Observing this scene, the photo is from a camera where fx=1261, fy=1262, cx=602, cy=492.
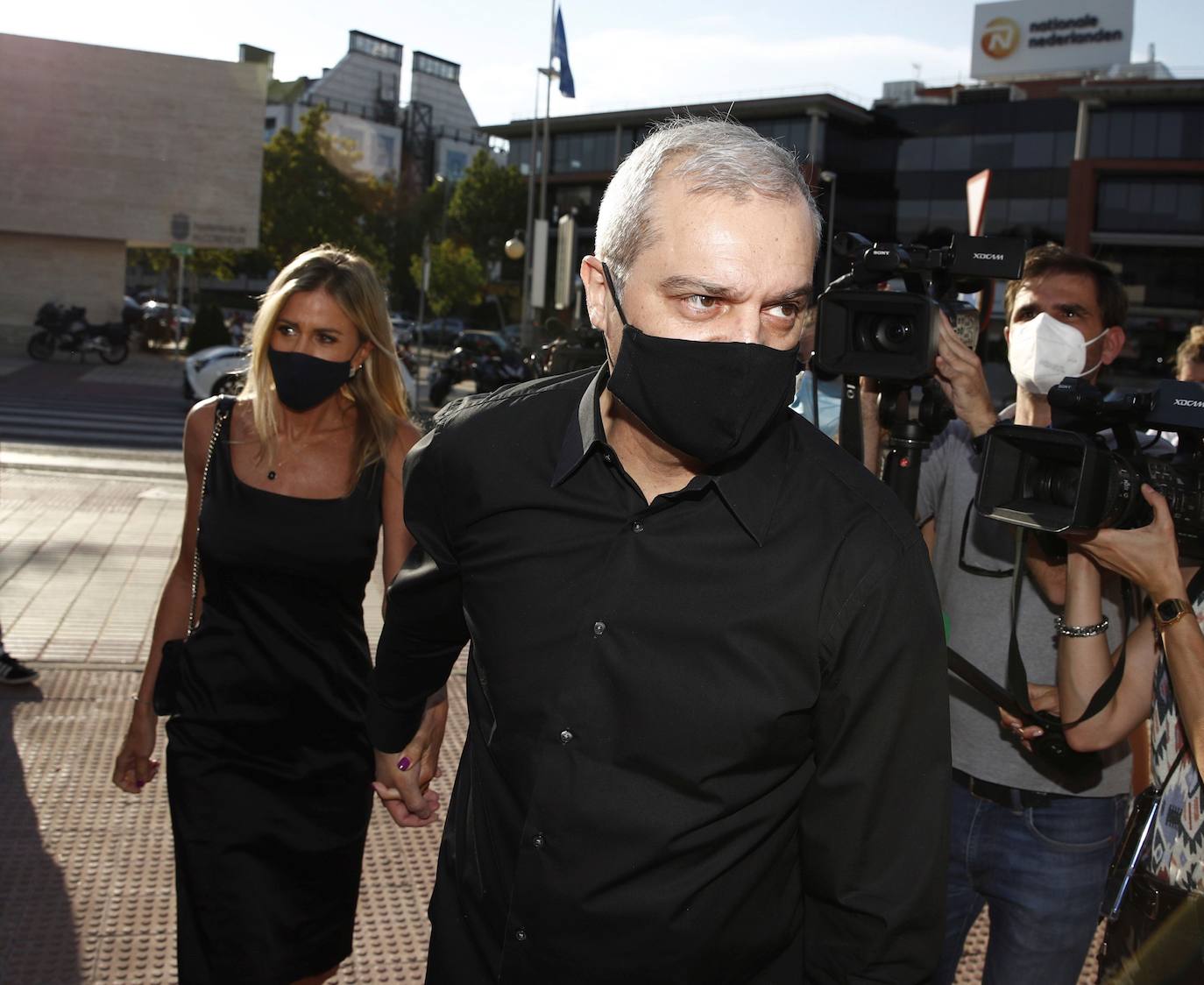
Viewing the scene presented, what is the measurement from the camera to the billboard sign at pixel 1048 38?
68.5 metres

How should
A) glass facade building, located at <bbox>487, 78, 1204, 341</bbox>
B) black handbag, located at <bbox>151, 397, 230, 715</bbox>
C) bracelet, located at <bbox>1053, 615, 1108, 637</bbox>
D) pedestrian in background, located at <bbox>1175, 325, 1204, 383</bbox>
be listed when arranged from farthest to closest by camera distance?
glass facade building, located at <bbox>487, 78, 1204, 341</bbox> < pedestrian in background, located at <bbox>1175, 325, 1204, 383</bbox> < black handbag, located at <bbox>151, 397, 230, 715</bbox> < bracelet, located at <bbox>1053, 615, 1108, 637</bbox>

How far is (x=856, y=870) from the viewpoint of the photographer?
1.79 metres

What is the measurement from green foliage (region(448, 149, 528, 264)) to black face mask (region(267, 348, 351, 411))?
208 feet

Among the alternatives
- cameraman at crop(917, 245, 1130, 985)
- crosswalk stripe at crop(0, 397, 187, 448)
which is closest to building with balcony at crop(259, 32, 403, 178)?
crosswalk stripe at crop(0, 397, 187, 448)

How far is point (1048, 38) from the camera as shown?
2729 inches

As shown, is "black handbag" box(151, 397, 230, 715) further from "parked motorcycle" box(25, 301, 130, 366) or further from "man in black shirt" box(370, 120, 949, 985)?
"parked motorcycle" box(25, 301, 130, 366)

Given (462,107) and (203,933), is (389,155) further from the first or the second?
(203,933)

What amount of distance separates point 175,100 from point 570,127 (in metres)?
31.3

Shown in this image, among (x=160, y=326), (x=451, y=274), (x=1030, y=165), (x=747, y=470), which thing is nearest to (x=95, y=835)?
(x=747, y=470)

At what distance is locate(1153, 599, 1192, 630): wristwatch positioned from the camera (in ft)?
7.63

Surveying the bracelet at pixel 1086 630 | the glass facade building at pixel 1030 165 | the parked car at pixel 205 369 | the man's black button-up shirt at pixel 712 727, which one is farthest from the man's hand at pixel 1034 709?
the glass facade building at pixel 1030 165

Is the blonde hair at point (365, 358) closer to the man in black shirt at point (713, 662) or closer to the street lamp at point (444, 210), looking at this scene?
the man in black shirt at point (713, 662)

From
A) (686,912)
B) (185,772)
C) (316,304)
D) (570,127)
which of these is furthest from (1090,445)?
(570,127)

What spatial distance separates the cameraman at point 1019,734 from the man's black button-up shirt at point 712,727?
1.09 m
